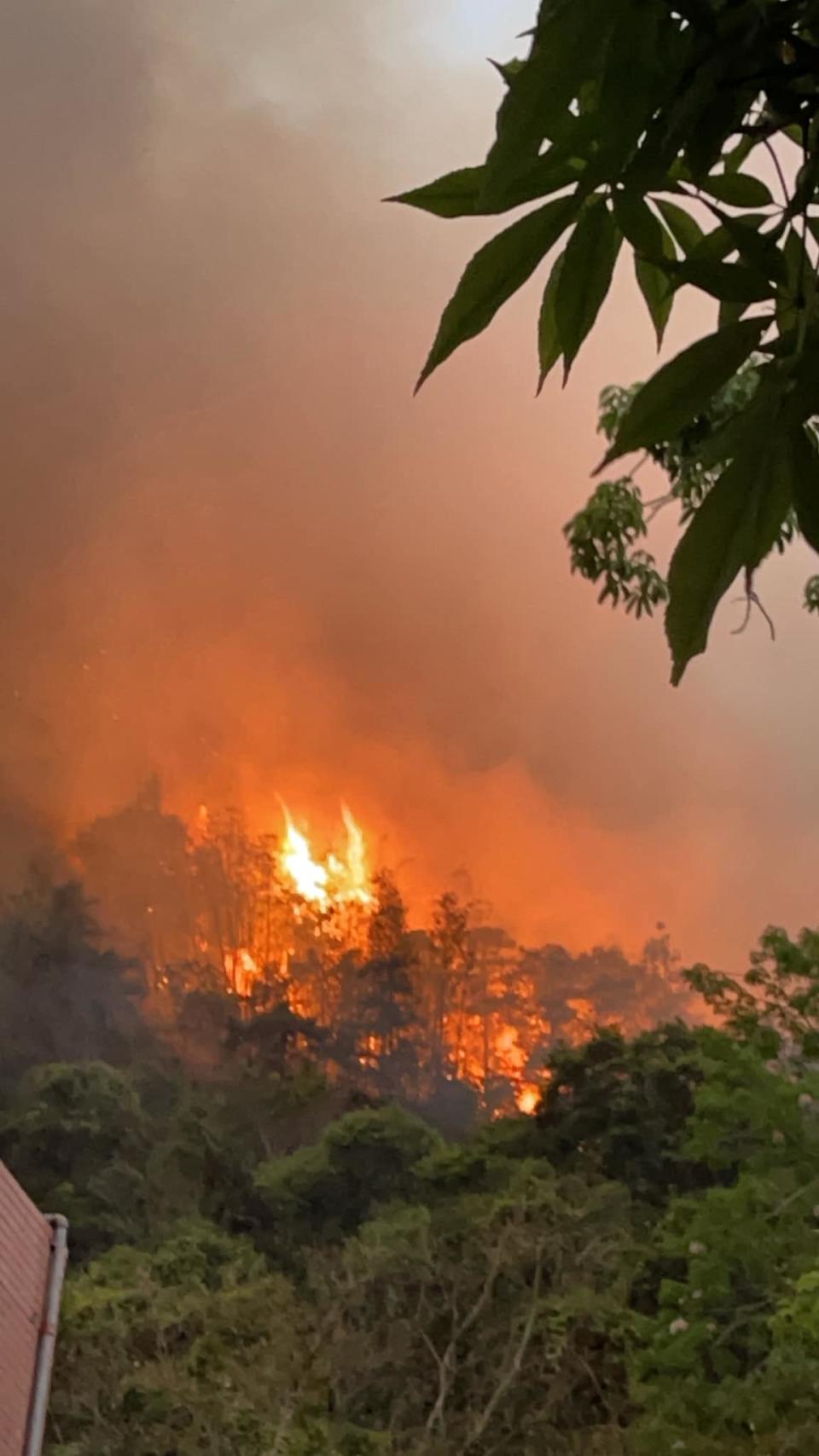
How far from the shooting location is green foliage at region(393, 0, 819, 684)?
0.85 feet

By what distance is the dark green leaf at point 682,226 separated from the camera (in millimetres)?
336

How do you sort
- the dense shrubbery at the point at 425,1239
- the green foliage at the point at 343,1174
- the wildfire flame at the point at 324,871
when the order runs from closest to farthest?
the dense shrubbery at the point at 425,1239 < the green foliage at the point at 343,1174 < the wildfire flame at the point at 324,871

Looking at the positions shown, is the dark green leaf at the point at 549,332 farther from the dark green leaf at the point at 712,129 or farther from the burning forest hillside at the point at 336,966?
the burning forest hillside at the point at 336,966

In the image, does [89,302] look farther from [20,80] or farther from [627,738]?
[627,738]

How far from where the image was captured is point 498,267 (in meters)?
0.28

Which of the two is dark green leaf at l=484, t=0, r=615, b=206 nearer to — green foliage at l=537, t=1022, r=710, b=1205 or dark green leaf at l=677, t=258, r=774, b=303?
dark green leaf at l=677, t=258, r=774, b=303

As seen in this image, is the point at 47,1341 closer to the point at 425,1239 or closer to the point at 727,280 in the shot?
the point at 425,1239

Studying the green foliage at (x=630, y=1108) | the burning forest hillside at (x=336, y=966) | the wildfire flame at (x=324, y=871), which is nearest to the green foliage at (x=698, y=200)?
the green foliage at (x=630, y=1108)

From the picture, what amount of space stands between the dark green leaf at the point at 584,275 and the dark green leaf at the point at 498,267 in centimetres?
2

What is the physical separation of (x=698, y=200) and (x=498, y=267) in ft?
0.19

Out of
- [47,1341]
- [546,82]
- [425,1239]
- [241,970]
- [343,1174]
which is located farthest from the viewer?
[241,970]

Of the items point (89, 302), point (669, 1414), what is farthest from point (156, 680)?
point (669, 1414)

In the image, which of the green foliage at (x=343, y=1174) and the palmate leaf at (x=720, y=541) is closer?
the palmate leaf at (x=720, y=541)

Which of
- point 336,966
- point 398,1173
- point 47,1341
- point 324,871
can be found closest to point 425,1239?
point 398,1173
